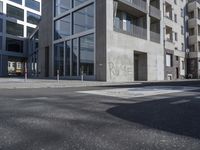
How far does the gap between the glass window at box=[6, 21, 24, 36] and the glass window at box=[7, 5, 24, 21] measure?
6.26 ft

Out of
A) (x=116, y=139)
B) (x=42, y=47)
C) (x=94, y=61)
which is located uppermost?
(x=42, y=47)

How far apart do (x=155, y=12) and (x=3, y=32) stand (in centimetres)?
3369

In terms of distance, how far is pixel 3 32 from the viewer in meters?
46.5

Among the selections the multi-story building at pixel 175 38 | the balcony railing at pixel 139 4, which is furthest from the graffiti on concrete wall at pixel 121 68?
the multi-story building at pixel 175 38

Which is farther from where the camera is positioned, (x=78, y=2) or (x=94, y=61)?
(x=78, y=2)

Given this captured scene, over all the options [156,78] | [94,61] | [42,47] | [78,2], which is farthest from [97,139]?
[42,47]

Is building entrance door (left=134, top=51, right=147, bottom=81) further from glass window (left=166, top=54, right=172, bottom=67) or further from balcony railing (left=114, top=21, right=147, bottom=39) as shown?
glass window (left=166, top=54, right=172, bottom=67)

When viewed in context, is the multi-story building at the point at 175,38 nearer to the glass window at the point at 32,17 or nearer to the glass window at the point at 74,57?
the glass window at the point at 74,57

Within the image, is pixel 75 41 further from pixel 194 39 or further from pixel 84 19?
pixel 194 39

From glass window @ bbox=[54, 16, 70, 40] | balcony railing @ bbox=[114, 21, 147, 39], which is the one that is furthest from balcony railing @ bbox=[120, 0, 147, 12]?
glass window @ bbox=[54, 16, 70, 40]

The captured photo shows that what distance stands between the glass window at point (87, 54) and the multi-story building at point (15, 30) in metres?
28.1

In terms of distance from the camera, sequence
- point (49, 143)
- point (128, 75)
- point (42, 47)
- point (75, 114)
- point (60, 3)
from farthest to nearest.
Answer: point (42, 47)
point (60, 3)
point (128, 75)
point (75, 114)
point (49, 143)

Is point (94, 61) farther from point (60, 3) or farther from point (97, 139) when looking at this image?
point (97, 139)

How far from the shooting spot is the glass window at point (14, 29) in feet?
157
